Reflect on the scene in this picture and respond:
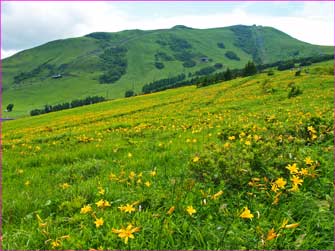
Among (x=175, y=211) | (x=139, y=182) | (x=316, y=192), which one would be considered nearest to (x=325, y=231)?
(x=316, y=192)

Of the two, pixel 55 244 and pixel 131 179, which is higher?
pixel 131 179

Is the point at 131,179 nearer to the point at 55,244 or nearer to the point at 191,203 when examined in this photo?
the point at 191,203

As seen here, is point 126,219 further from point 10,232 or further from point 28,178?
point 28,178

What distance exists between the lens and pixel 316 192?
4648 millimetres

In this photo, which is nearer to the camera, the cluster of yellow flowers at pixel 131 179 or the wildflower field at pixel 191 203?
Result: the wildflower field at pixel 191 203

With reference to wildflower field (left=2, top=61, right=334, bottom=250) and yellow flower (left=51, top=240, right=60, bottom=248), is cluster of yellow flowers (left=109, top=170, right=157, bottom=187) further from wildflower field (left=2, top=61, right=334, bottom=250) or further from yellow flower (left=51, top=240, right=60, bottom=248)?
yellow flower (left=51, top=240, right=60, bottom=248)

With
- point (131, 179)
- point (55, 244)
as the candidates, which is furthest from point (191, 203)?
point (55, 244)

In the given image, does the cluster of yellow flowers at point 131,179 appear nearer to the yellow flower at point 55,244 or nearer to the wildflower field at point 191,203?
the wildflower field at point 191,203

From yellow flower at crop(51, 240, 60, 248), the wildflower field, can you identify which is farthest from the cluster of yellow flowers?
yellow flower at crop(51, 240, 60, 248)

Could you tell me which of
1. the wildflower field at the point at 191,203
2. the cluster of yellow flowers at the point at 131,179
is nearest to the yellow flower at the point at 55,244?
the wildflower field at the point at 191,203

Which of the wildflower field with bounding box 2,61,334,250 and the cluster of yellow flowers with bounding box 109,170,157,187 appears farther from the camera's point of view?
the cluster of yellow flowers with bounding box 109,170,157,187

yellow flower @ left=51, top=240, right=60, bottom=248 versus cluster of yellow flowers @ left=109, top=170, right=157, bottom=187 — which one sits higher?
cluster of yellow flowers @ left=109, top=170, right=157, bottom=187

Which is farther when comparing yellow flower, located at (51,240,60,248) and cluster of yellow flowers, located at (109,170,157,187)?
cluster of yellow flowers, located at (109,170,157,187)

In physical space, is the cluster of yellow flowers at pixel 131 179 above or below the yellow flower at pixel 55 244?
above
